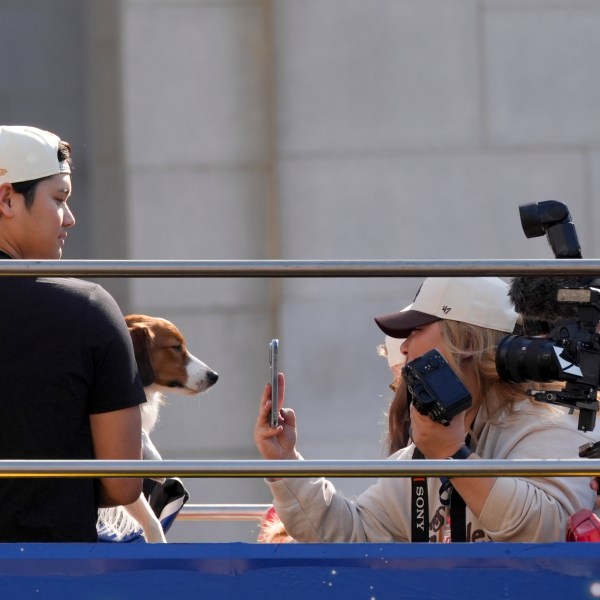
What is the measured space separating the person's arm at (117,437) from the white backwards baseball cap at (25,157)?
57cm

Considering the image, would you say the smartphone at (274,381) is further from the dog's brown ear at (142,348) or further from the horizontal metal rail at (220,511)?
the dog's brown ear at (142,348)

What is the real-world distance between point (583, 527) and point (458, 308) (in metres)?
0.64

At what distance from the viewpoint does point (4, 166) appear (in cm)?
266

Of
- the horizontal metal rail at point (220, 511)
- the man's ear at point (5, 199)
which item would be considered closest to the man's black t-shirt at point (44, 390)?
the man's ear at point (5, 199)

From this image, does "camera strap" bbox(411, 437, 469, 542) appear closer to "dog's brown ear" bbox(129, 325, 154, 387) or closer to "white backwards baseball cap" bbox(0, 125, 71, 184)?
"white backwards baseball cap" bbox(0, 125, 71, 184)

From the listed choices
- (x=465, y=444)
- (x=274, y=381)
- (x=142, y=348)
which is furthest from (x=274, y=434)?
(x=142, y=348)

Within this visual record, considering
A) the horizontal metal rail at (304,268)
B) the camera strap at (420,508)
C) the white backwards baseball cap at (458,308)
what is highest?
the horizontal metal rail at (304,268)

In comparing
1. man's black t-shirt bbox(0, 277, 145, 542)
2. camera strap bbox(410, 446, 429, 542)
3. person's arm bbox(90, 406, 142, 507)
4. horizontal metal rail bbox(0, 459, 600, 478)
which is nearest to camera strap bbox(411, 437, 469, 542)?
camera strap bbox(410, 446, 429, 542)

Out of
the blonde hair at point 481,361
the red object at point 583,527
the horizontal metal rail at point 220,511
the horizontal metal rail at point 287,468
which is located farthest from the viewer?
the horizontal metal rail at point 220,511

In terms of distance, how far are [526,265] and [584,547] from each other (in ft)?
1.78

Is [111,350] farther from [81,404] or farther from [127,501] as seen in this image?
[127,501]

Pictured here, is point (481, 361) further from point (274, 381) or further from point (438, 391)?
point (274, 381)

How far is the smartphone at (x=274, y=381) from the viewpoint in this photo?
2420 mm

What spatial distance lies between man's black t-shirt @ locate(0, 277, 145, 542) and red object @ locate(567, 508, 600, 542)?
98 cm
